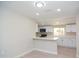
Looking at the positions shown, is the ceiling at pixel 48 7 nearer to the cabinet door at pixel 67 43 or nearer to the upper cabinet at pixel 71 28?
the upper cabinet at pixel 71 28

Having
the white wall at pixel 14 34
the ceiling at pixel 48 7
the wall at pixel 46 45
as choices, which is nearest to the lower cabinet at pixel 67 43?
the wall at pixel 46 45

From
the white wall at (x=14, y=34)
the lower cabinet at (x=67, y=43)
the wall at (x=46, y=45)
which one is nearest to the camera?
the white wall at (x=14, y=34)

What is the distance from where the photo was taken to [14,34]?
3885 mm

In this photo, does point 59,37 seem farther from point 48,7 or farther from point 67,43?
point 48,7

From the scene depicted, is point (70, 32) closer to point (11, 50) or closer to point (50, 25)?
point (50, 25)

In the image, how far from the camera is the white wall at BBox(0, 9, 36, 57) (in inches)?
133

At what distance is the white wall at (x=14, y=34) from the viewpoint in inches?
133

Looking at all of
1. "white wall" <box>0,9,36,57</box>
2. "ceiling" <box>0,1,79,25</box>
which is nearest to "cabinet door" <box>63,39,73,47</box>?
"ceiling" <box>0,1,79,25</box>

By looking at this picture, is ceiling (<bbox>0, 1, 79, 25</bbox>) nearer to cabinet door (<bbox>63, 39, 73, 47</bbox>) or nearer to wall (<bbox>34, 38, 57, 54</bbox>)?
wall (<bbox>34, 38, 57, 54</bbox>)

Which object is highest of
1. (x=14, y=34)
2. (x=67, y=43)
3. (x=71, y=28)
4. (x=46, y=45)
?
(x=71, y=28)

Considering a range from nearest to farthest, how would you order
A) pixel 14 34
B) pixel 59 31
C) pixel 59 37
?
pixel 14 34 < pixel 59 37 < pixel 59 31

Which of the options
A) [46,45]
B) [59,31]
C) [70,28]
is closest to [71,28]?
[70,28]

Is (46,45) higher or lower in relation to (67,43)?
higher

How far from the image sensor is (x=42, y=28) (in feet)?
22.8
